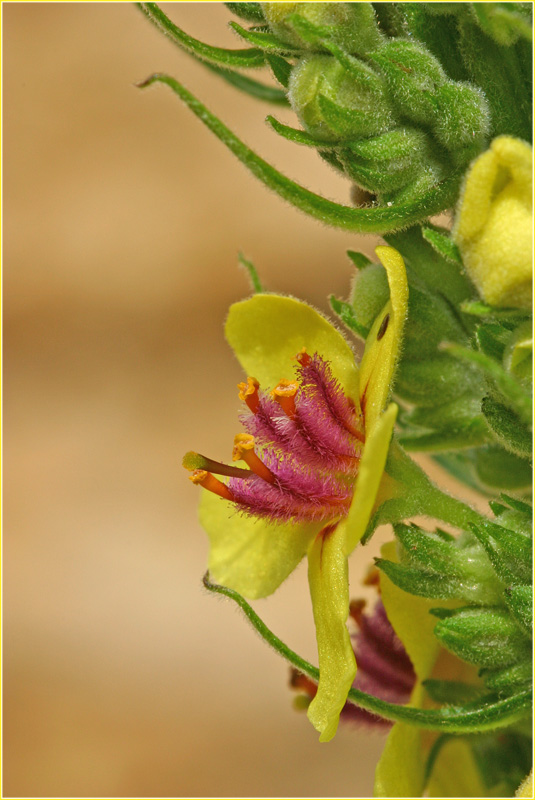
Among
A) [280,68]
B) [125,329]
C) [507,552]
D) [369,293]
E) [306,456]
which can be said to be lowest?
[125,329]

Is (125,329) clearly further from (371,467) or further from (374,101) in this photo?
(371,467)

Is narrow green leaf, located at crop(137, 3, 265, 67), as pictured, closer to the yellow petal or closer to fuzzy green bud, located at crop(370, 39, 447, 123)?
fuzzy green bud, located at crop(370, 39, 447, 123)

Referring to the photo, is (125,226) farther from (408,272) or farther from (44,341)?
(408,272)

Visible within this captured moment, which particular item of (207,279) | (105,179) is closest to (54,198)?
(105,179)

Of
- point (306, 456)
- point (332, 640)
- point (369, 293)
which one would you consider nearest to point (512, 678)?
point (332, 640)

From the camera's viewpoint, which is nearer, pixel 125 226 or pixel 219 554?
pixel 219 554

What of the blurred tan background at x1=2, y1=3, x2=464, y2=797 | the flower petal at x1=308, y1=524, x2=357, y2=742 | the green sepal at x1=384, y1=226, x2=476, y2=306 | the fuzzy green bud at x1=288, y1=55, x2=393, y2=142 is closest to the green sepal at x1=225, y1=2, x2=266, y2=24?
the fuzzy green bud at x1=288, y1=55, x2=393, y2=142
